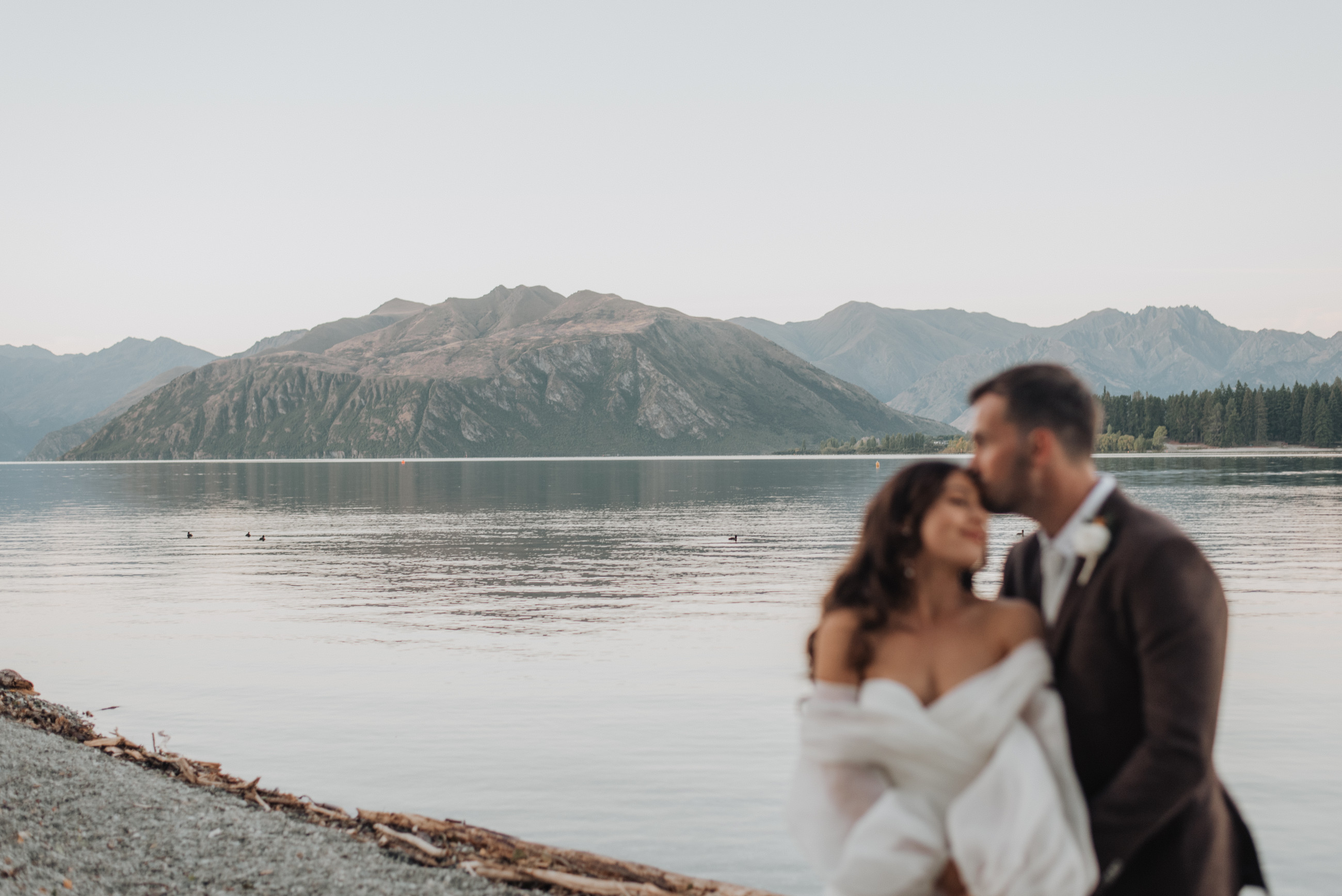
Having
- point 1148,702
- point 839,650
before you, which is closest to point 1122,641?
point 1148,702

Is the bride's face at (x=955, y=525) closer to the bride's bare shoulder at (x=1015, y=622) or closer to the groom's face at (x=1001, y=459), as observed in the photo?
the groom's face at (x=1001, y=459)

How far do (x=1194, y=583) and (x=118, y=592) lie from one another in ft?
139

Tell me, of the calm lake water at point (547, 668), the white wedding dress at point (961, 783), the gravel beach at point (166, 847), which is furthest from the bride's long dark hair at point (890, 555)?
the calm lake water at point (547, 668)

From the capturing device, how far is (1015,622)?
12.9 ft

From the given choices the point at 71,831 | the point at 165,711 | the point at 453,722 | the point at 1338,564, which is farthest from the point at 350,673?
the point at 1338,564

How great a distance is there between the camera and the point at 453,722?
17.7 meters

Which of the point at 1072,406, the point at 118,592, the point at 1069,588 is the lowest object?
the point at 118,592

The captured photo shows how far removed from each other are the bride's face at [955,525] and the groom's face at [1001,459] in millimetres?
132

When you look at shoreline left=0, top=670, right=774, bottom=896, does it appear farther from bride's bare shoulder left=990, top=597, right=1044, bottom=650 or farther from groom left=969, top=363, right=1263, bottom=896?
bride's bare shoulder left=990, top=597, right=1044, bottom=650

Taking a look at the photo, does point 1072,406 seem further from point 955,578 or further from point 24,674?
point 24,674

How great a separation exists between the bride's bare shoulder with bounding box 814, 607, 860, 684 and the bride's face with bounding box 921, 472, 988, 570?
16.6 inches

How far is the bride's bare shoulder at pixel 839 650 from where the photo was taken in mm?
3914

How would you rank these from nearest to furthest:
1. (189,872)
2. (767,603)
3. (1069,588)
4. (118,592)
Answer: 1. (1069,588)
2. (189,872)
3. (767,603)
4. (118,592)

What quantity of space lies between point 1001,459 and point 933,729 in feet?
3.53
